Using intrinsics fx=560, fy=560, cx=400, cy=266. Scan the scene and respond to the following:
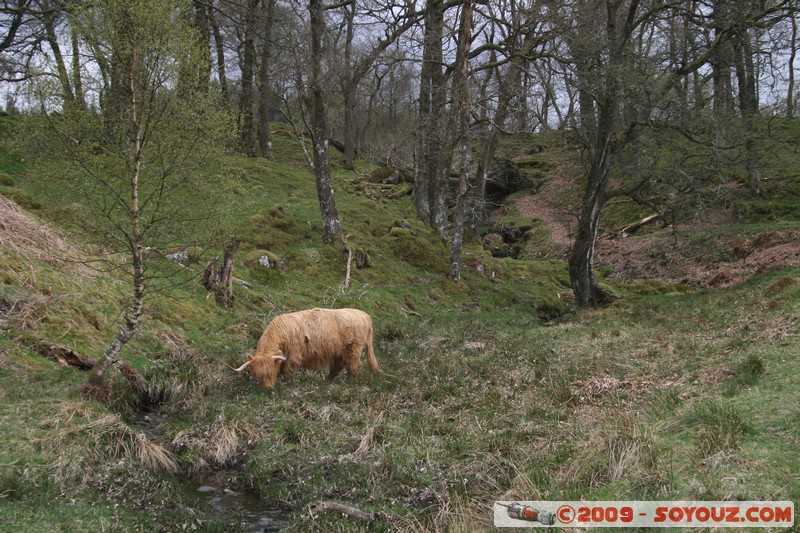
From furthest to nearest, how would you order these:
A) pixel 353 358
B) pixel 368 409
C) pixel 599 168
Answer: pixel 599 168 < pixel 353 358 < pixel 368 409

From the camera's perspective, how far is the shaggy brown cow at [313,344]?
33.5ft

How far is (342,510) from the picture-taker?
19.2ft

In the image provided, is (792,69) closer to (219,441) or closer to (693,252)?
(693,252)

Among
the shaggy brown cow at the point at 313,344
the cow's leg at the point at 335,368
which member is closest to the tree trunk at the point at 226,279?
the shaggy brown cow at the point at 313,344

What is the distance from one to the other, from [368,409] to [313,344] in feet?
8.57

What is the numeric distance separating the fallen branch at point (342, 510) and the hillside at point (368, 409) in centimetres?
10

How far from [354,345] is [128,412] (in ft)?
14.0

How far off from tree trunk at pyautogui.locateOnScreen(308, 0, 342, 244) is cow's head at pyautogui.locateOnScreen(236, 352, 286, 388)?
429 inches

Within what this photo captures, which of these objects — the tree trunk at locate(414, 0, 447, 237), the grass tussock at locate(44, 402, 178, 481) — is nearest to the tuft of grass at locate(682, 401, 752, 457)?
the grass tussock at locate(44, 402, 178, 481)

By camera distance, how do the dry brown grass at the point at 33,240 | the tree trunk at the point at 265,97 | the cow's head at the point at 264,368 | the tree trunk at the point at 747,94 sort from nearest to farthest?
1. the cow's head at the point at 264,368
2. the dry brown grass at the point at 33,240
3. the tree trunk at the point at 747,94
4. the tree trunk at the point at 265,97

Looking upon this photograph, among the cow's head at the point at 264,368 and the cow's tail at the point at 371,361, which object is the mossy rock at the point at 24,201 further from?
the cow's tail at the point at 371,361

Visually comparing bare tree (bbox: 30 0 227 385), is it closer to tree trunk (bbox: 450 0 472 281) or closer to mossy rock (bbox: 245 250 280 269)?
mossy rock (bbox: 245 250 280 269)

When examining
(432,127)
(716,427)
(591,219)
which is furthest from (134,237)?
(432,127)

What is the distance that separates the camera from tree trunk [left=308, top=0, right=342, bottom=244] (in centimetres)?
1998
